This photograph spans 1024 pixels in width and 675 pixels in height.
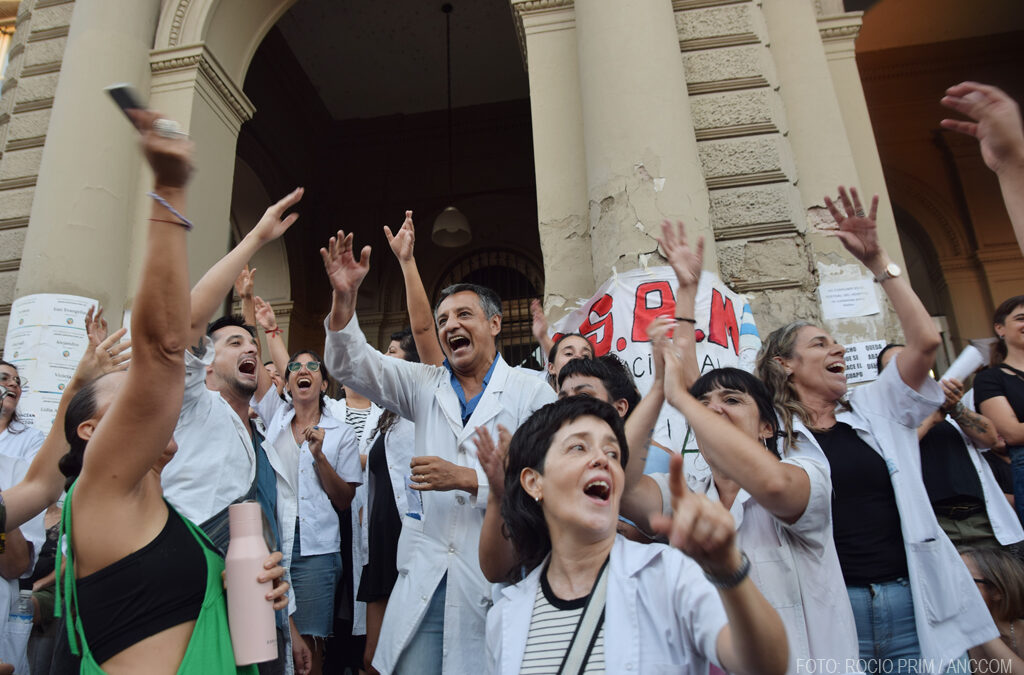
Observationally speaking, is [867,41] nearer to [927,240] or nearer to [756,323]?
[927,240]

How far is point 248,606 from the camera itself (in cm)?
180

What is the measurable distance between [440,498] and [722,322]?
2.36 meters

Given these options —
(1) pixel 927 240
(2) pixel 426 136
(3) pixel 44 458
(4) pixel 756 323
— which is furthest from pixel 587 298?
(1) pixel 927 240

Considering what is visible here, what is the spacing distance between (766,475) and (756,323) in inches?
115

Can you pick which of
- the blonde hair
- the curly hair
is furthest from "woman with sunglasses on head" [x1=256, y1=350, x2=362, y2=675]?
the blonde hair

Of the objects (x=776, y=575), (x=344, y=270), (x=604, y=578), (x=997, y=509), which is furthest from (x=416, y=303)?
(x=997, y=509)

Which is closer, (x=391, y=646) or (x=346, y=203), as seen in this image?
(x=391, y=646)

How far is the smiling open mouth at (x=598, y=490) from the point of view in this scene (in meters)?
1.90

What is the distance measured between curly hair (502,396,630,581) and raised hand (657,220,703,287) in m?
0.79

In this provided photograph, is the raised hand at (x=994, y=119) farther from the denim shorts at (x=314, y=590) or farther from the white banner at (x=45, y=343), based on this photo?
the white banner at (x=45, y=343)

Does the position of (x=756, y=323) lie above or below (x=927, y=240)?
below

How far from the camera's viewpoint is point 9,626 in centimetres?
296

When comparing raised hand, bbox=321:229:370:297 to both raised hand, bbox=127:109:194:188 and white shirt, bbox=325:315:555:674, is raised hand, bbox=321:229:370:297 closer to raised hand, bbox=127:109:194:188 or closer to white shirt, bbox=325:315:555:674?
white shirt, bbox=325:315:555:674

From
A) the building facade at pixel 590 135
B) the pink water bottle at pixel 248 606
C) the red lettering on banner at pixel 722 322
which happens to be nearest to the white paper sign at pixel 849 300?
the building facade at pixel 590 135
